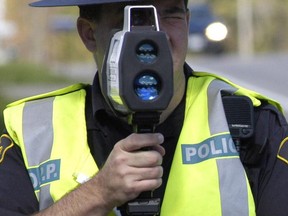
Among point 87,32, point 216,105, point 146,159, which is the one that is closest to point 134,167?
point 146,159

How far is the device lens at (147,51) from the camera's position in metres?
3.01

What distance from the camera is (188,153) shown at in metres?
3.54

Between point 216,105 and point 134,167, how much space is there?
0.58m

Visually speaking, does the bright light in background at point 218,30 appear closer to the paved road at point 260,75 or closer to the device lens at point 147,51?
the device lens at point 147,51

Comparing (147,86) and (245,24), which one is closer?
(147,86)

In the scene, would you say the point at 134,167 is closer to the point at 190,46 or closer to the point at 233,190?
the point at 233,190

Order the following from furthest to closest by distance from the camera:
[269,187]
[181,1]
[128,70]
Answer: [181,1] → [269,187] → [128,70]

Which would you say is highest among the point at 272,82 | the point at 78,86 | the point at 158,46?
the point at 158,46

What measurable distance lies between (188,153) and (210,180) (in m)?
0.13

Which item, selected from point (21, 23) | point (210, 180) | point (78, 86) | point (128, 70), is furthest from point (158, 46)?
point (21, 23)

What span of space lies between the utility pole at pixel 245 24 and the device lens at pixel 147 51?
4768cm

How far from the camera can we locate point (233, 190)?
3.42m

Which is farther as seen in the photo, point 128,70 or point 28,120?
point 28,120

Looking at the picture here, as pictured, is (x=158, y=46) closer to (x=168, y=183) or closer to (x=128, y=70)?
(x=128, y=70)
